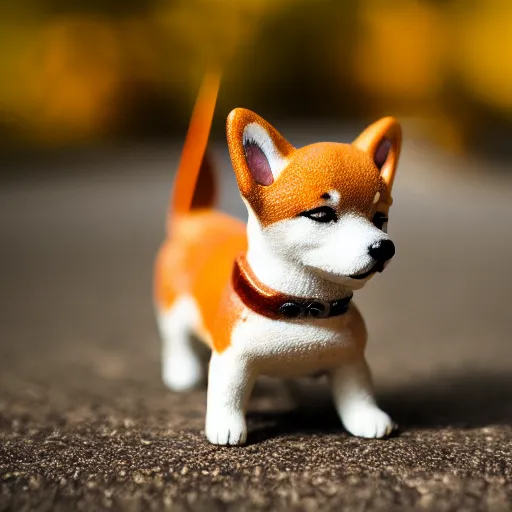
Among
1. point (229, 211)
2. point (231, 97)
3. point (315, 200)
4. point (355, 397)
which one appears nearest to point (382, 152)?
point (315, 200)

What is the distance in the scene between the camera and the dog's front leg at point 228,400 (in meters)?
0.80

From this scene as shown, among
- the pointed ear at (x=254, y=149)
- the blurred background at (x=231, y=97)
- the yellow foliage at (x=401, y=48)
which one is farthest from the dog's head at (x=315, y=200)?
the yellow foliage at (x=401, y=48)

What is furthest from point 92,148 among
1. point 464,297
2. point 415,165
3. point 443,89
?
point 464,297

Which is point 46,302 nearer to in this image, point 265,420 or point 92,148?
point 265,420

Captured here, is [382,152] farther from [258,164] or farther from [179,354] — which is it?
[179,354]

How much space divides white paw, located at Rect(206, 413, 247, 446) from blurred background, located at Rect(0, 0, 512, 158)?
2.78 m

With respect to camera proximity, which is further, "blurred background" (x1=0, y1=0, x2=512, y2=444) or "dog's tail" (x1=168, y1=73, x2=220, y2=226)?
"blurred background" (x1=0, y1=0, x2=512, y2=444)

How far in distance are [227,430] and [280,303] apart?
0.15m

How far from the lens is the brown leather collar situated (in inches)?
30.6

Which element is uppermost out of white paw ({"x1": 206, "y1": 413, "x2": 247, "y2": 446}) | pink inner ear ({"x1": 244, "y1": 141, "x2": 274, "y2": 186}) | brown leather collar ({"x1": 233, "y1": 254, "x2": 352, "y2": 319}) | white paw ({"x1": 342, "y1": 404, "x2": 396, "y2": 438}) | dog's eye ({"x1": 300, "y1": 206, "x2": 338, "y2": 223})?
pink inner ear ({"x1": 244, "y1": 141, "x2": 274, "y2": 186})

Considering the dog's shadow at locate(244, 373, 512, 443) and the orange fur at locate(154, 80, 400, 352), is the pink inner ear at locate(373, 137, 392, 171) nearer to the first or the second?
the orange fur at locate(154, 80, 400, 352)

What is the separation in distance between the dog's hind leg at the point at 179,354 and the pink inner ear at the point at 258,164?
0.34m

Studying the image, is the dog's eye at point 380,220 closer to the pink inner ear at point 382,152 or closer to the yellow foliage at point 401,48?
the pink inner ear at point 382,152

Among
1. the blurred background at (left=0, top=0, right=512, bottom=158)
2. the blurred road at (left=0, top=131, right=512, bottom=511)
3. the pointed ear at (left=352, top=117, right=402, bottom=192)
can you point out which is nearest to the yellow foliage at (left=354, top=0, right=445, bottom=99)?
the blurred background at (left=0, top=0, right=512, bottom=158)
